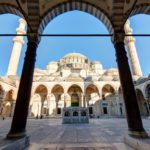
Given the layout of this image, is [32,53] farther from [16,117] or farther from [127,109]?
[127,109]

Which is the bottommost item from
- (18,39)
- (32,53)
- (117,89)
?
(32,53)

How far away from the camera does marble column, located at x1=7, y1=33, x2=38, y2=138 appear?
3.51 meters

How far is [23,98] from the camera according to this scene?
379 cm

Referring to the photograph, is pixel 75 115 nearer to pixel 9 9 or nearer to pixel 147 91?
pixel 9 9

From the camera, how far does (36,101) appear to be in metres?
31.8

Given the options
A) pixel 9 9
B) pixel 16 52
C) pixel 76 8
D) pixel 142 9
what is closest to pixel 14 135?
pixel 9 9

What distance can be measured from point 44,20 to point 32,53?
4.54 ft

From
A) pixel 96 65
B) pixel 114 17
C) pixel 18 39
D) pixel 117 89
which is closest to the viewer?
pixel 114 17

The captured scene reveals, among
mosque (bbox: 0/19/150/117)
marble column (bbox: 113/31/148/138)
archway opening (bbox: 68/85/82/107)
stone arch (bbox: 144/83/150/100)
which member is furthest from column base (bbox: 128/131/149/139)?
archway opening (bbox: 68/85/82/107)

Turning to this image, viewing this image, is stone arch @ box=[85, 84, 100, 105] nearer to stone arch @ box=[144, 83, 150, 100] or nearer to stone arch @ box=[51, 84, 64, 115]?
stone arch @ box=[51, 84, 64, 115]

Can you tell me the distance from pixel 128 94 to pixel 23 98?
298 cm

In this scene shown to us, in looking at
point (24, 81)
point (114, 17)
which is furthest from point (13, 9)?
point (114, 17)

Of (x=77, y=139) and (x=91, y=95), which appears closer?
(x=77, y=139)

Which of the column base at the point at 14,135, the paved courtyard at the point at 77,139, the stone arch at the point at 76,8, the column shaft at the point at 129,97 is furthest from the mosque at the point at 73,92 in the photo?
the column base at the point at 14,135
